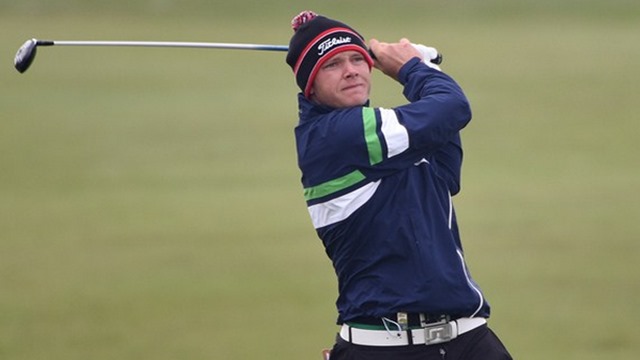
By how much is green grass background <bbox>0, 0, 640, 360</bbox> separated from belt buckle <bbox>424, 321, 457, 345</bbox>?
3884 mm

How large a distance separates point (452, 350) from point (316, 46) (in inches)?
44.5

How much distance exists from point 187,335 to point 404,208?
14.8ft

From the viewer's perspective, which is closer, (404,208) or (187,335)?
(404,208)

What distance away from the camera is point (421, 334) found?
5086 mm

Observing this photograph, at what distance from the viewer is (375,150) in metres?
5.04

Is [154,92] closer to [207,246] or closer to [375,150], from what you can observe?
[207,246]

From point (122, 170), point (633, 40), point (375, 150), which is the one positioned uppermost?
point (633, 40)

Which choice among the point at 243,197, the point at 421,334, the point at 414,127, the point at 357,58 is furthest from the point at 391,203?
the point at 243,197

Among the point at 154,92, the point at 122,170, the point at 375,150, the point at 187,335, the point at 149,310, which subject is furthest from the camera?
the point at 154,92

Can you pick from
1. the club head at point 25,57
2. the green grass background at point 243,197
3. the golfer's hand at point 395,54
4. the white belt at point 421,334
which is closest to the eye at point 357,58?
the golfer's hand at point 395,54

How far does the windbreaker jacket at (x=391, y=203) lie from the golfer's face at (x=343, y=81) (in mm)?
98

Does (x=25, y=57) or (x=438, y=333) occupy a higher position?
(x=25, y=57)

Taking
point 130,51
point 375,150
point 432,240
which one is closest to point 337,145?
point 375,150

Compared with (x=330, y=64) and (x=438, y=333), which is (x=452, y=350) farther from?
(x=330, y=64)
